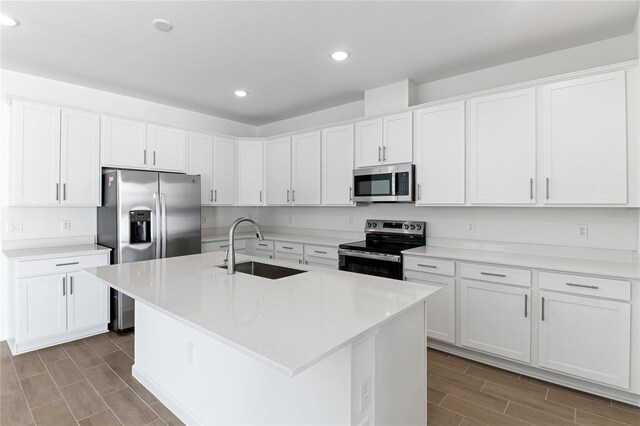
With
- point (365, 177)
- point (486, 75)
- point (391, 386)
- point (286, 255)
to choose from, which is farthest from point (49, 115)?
point (486, 75)

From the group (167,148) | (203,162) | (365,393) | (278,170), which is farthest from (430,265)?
(167,148)

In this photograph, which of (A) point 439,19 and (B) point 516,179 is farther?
(B) point 516,179

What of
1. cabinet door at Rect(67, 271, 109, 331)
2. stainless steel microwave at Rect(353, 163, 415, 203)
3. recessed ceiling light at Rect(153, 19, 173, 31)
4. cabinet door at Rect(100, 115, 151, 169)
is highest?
recessed ceiling light at Rect(153, 19, 173, 31)

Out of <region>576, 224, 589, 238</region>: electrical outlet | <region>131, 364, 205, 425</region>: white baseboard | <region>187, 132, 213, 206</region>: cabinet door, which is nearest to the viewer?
<region>131, 364, 205, 425</region>: white baseboard

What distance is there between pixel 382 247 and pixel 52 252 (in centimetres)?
332

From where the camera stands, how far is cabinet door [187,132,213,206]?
4395mm

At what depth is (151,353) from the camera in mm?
2377

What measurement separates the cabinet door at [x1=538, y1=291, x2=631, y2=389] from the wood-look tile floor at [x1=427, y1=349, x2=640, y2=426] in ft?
0.55

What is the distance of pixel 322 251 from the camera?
13.2ft

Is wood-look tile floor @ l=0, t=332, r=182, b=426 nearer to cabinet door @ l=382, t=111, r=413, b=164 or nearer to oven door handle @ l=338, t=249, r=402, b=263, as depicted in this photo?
oven door handle @ l=338, t=249, r=402, b=263

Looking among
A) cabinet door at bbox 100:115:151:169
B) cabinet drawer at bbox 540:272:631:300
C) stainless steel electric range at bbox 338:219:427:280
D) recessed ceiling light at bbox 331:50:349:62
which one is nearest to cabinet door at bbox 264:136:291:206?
stainless steel electric range at bbox 338:219:427:280

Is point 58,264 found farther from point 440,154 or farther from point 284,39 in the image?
point 440,154

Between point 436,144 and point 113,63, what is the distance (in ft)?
10.6

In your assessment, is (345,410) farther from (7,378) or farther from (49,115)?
(49,115)
